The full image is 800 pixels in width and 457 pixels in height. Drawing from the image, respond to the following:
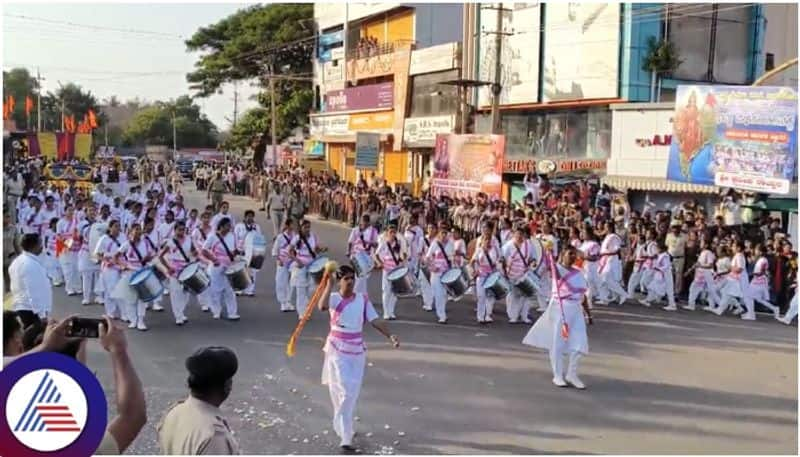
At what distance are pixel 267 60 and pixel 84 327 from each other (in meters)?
45.1

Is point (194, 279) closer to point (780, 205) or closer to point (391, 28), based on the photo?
point (780, 205)

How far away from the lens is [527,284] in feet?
41.3

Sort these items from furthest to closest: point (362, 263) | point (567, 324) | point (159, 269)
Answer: point (362, 263) → point (159, 269) → point (567, 324)

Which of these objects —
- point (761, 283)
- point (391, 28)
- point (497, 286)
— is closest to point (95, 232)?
point (497, 286)

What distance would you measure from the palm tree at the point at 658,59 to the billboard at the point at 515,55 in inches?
155

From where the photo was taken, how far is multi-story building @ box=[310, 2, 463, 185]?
106 ft

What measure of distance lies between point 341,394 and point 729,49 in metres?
21.4

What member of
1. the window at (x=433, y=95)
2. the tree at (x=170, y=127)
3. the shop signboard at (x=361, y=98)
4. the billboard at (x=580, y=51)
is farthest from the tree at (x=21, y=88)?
the billboard at (x=580, y=51)

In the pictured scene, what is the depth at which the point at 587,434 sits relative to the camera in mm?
7730

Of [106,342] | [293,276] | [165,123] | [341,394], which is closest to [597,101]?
[293,276]

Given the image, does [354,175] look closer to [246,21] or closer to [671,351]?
[246,21]

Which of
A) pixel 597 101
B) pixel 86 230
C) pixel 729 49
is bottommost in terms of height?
pixel 86 230

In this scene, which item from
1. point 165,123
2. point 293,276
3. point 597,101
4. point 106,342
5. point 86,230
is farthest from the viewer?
point 165,123

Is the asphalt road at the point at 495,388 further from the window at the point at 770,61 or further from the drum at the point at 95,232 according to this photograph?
the window at the point at 770,61
